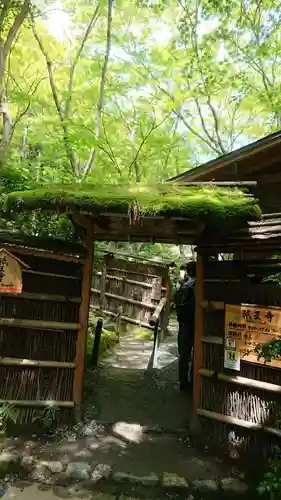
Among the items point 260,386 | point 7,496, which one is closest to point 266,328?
point 260,386

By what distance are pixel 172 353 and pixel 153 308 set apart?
232 centimetres

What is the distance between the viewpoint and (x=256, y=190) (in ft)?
27.7

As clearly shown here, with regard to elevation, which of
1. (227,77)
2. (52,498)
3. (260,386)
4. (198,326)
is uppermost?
(227,77)

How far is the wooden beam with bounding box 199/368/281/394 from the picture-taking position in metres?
5.14

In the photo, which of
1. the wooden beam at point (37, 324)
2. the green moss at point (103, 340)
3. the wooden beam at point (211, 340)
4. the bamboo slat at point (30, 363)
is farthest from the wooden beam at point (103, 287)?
the wooden beam at point (211, 340)

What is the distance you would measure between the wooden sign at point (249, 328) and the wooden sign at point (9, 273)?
312 centimetres

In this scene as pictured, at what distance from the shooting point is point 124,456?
214 inches

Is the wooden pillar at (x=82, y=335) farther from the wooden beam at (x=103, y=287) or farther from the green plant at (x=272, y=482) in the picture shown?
the wooden beam at (x=103, y=287)

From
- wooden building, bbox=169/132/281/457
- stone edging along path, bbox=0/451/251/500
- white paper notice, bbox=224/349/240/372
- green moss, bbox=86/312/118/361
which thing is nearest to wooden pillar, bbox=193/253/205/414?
wooden building, bbox=169/132/281/457

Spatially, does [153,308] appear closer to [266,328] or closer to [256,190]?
[256,190]

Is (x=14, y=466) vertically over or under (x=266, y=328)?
under

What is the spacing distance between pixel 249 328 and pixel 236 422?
1.38 metres

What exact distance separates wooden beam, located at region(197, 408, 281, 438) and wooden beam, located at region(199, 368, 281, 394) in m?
0.49

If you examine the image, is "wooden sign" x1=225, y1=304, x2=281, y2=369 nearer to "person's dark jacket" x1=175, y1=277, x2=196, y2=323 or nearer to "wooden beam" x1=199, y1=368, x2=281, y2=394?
"wooden beam" x1=199, y1=368, x2=281, y2=394
